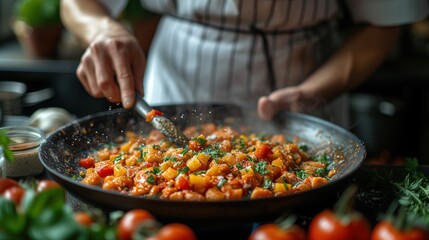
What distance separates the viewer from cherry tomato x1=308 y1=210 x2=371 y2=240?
946mm

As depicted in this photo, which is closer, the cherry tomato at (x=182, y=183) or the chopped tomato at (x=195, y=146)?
the cherry tomato at (x=182, y=183)

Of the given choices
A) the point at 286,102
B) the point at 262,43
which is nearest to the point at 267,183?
the point at 286,102

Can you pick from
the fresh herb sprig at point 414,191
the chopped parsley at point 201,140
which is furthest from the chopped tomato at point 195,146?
the fresh herb sprig at point 414,191

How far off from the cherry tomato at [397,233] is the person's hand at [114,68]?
1.00m

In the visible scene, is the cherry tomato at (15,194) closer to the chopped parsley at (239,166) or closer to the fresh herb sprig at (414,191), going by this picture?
the chopped parsley at (239,166)

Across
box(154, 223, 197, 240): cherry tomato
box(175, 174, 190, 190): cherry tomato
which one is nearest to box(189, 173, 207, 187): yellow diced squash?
box(175, 174, 190, 190): cherry tomato

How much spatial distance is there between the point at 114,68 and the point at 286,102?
Answer: 23.8 inches

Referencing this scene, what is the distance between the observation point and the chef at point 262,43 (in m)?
2.14

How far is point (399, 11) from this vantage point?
2.14 m

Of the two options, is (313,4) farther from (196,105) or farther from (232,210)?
(232,210)

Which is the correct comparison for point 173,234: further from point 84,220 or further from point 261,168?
point 261,168

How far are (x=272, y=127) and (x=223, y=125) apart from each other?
0.18m

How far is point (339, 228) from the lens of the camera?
3.11 ft

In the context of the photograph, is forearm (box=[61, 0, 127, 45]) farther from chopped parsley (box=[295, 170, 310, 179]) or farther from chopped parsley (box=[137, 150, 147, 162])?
chopped parsley (box=[295, 170, 310, 179])
